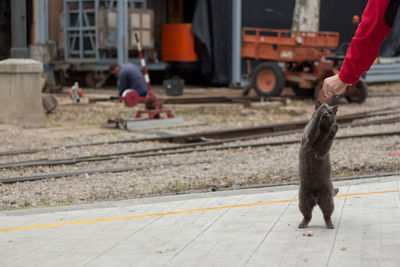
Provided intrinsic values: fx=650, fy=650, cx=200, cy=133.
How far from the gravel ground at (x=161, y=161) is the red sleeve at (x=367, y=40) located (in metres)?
3.85

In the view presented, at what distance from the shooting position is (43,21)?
70.1 ft

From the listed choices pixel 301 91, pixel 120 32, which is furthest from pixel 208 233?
pixel 120 32

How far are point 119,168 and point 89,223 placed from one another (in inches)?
135

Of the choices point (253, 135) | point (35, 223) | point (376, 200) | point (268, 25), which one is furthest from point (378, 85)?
point (35, 223)

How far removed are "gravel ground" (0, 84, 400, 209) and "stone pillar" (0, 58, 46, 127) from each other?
429 mm

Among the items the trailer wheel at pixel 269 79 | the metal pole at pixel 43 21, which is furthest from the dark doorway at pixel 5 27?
the trailer wheel at pixel 269 79

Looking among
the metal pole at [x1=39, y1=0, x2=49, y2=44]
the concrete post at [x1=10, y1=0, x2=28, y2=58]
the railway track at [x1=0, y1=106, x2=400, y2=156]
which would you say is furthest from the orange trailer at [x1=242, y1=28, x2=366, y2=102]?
the concrete post at [x1=10, y1=0, x2=28, y2=58]

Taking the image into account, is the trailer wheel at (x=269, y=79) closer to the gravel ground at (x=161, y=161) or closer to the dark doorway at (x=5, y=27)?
the gravel ground at (x=161, y=161)

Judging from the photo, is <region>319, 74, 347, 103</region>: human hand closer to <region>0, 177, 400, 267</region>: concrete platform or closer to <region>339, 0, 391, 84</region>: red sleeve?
<region>339, 0, 391, 84</region>: red sleeve

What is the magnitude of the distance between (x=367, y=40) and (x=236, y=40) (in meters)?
18.3

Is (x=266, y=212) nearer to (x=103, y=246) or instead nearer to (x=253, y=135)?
(x=103, y=246)

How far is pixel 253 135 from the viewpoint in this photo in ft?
42.4

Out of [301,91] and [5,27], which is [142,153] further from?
[5,27]

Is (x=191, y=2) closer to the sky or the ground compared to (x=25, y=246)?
closer to the sky
